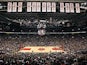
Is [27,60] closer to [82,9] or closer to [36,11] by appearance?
[36,11]

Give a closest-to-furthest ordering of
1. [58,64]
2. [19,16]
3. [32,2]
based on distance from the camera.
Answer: [58,64] < [32,2] < [19,16]

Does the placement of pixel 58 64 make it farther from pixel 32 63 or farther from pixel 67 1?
pixel 67 1

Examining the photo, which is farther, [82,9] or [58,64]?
[82,9]

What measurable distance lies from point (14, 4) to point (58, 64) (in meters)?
21.9

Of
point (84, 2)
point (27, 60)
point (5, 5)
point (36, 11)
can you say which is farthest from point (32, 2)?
point (27, 60)

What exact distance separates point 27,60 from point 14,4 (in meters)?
20.1

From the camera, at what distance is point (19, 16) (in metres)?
49.9

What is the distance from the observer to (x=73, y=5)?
4466 cm

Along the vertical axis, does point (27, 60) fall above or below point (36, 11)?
below

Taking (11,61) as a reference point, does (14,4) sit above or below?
above

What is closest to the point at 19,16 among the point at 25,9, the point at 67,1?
the point at 25,9

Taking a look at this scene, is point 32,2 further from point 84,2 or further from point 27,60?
point 27,60

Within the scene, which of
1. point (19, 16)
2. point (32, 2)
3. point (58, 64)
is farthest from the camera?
point (19, 16)

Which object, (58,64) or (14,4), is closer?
(58,64)
